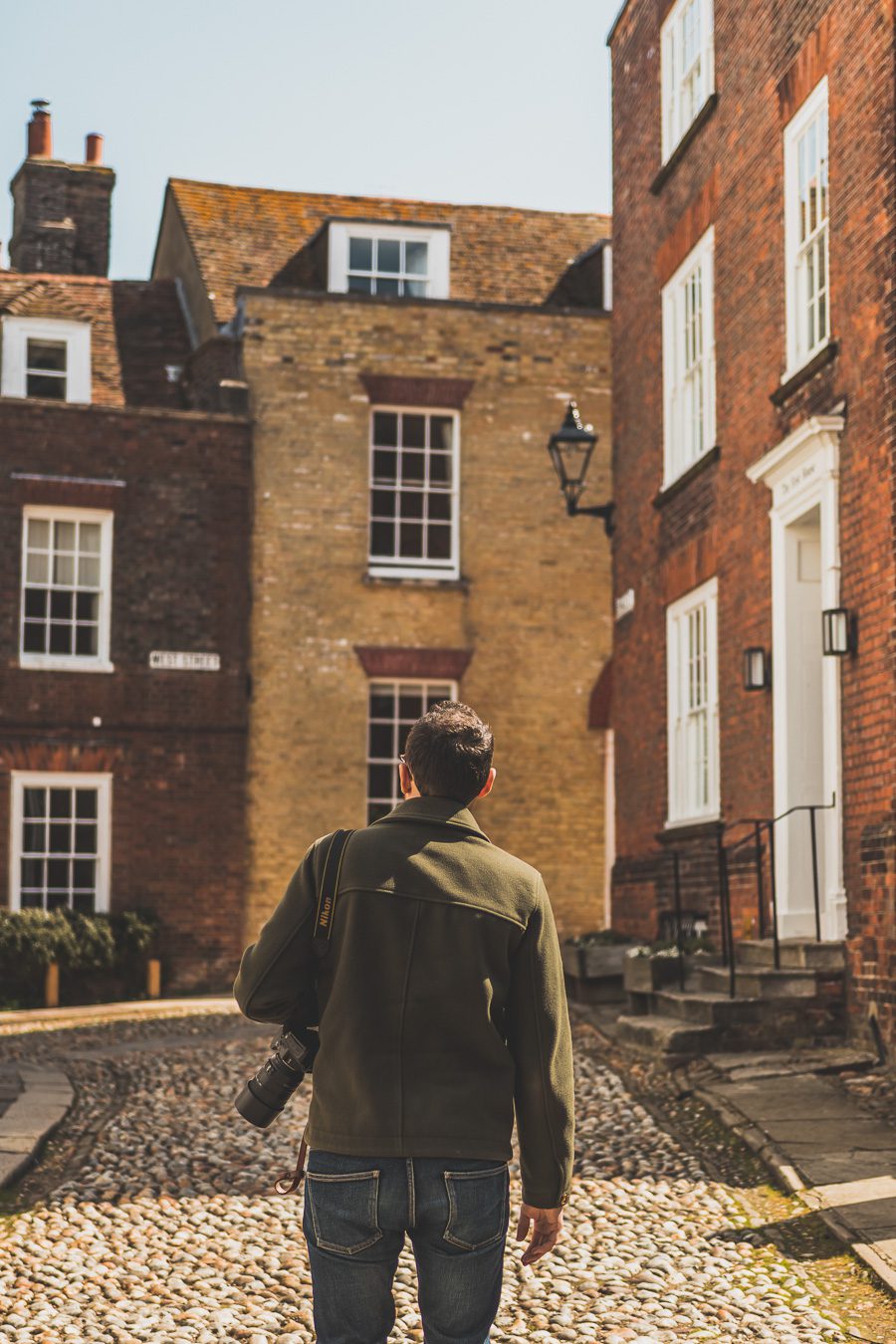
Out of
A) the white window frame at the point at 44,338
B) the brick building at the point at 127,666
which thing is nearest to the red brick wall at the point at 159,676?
the brick building at the point at 127,666

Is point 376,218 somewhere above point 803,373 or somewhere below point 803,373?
above

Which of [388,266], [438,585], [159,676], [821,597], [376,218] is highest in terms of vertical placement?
[376,218]

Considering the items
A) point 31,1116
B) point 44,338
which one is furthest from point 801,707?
point 44,338

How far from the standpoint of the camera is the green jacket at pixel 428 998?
3.34m

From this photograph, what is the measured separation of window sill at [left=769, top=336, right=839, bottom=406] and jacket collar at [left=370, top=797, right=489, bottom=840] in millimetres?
7796

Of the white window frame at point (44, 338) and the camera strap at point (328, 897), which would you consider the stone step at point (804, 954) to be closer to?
the camera strap at point (328, 897)

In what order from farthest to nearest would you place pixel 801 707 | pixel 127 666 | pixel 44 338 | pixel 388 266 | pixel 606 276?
pixel 606 276 → pixel 388 266 → pixel 44 338 → pixel 127 666 → pixel 801 707

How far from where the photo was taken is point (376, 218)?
2169 centimetres

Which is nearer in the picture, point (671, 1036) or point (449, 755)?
point (449, 755)

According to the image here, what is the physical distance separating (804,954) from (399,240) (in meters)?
13.7

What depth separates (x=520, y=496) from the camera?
67.1 feet

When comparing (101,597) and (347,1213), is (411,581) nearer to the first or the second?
(101,597)

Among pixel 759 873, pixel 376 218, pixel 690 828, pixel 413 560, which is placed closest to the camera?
pixel 759 873

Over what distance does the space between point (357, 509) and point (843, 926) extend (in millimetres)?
10932
